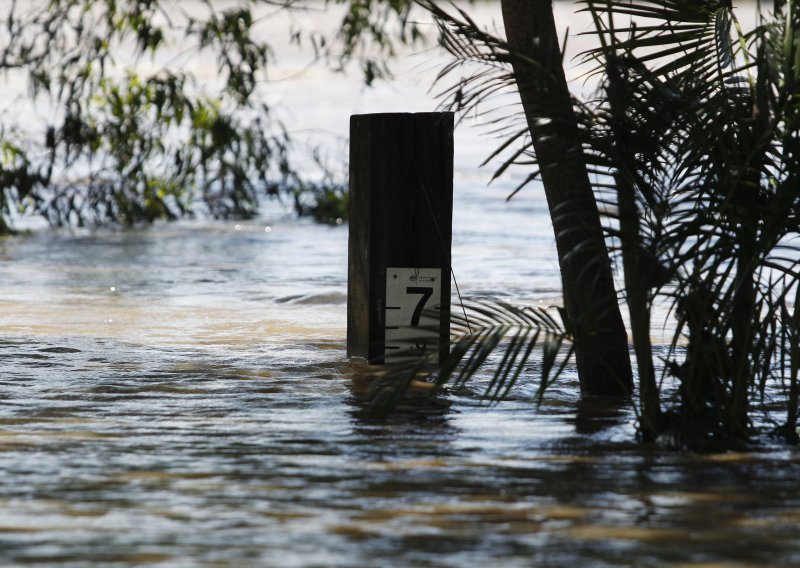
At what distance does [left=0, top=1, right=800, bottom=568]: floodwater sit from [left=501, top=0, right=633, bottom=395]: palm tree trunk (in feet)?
0.75

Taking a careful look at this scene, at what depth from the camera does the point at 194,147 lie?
1414cm

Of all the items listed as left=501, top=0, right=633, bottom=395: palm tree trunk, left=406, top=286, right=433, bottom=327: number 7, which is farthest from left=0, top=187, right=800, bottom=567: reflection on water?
left=406, top=286, right=433, bottom=327: number 7

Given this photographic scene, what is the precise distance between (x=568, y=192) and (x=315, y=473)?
1.41m

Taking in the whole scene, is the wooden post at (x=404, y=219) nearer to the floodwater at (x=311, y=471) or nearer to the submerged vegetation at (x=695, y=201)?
the floodwater at (x=311, y=471)

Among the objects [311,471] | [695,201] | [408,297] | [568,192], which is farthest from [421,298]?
[311,471]

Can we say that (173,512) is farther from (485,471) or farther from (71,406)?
(71,406)

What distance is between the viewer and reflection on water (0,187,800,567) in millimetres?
3352

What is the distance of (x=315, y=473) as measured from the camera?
4066mm

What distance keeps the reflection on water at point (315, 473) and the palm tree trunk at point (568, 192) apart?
0.75 feet

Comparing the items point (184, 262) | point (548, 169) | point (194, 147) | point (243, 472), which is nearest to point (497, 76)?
point (548, 169)

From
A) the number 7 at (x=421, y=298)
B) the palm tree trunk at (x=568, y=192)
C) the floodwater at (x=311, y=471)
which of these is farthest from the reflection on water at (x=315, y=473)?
the number 7 at (x=421, y=298)

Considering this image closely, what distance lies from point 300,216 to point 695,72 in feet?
38.9

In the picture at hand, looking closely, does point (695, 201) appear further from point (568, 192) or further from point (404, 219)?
point (404, 219)

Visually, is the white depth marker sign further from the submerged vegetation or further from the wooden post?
the submerged vegetation
